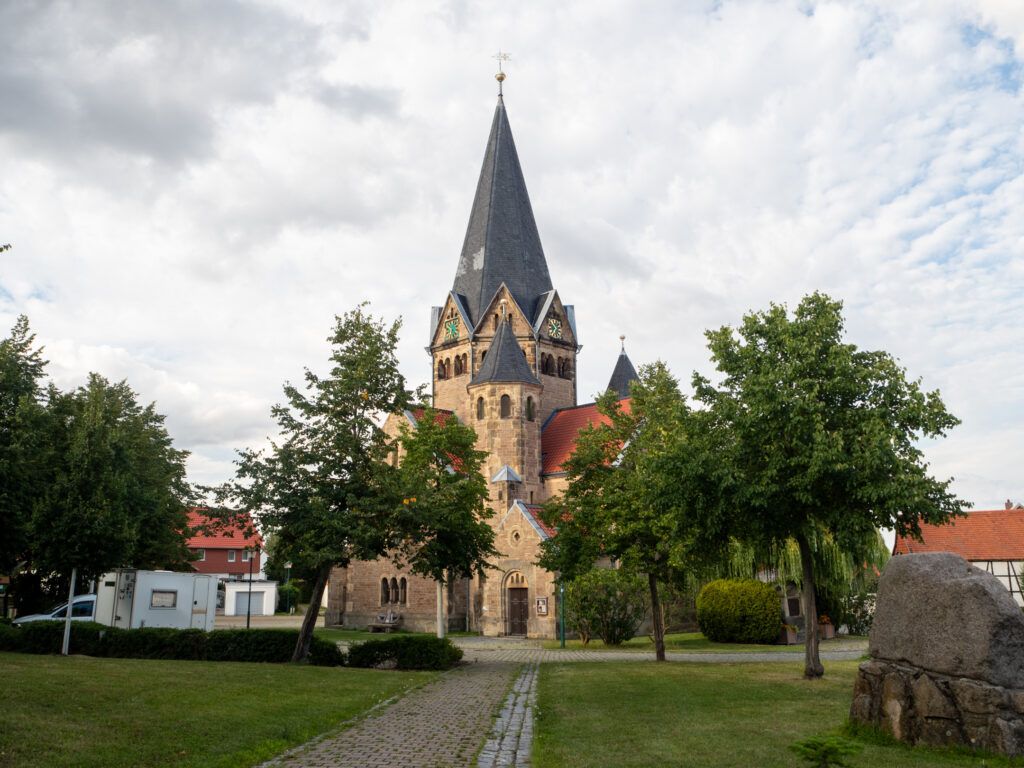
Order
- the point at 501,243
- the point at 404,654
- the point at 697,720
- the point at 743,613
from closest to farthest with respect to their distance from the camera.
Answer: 1. the point at 697,720
2. the point at 404,654
3. the point at 743,613
4. the point at 501,243

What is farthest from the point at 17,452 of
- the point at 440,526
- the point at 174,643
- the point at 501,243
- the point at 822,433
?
the point at 501,243

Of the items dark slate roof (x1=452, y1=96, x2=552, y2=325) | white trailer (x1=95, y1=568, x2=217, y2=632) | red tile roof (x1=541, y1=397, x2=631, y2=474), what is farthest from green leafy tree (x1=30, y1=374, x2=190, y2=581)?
dark slate roof (x1=452, y1=96, x2=552, y2=325)

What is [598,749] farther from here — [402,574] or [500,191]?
[500,191]

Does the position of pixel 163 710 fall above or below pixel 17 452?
below

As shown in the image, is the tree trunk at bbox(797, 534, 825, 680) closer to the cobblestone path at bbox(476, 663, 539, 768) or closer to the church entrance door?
the cobblestone path at bbox(476, 663, 539, 768)

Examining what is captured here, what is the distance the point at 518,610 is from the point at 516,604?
0.96ft

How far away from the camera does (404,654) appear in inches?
846

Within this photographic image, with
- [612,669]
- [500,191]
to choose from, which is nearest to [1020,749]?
[612,669]

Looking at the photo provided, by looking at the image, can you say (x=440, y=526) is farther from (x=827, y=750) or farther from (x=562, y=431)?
(x=562, y=431)

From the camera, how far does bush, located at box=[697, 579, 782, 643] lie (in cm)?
3200

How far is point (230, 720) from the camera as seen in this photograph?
35.7 ft

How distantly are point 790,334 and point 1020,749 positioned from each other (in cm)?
1026

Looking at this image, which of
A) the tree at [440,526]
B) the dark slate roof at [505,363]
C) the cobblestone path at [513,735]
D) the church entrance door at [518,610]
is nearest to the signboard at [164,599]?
the tree at [440,526]

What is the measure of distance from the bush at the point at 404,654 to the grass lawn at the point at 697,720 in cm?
334
